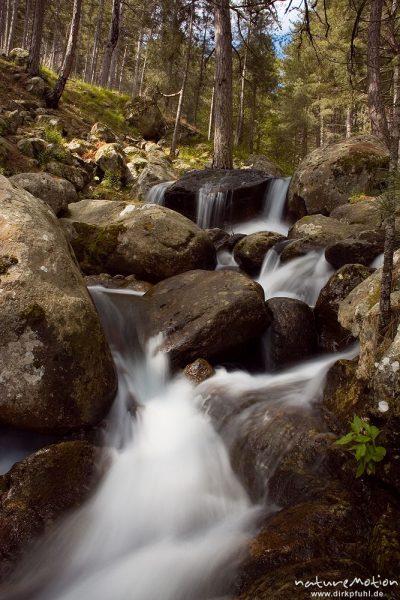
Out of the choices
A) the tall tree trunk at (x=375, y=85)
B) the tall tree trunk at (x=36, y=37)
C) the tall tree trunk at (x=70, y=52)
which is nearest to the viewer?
the tall tree trunk at (x=375, y=85)

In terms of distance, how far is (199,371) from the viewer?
554 centimetres

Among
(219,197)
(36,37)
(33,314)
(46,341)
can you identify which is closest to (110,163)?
(219,197)

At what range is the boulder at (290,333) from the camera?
237 inches

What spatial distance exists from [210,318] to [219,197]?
22.6ft

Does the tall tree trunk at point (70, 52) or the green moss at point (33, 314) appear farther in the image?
the tall tree trunk at point (70, 52)

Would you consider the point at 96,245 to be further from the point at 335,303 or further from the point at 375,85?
the point at 375,85

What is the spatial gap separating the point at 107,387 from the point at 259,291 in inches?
108

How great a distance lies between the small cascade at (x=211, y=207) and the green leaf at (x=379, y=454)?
9524 mm

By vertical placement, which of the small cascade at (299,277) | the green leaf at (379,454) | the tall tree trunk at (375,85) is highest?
the tall tree trunk at (375,85)

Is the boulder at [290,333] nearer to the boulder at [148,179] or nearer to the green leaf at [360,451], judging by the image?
the green leaf at [360,451]

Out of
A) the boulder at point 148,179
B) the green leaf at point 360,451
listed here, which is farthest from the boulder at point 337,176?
the green leaf at point 360,451

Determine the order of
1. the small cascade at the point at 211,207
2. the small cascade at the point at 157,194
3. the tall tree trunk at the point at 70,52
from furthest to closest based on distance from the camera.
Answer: the tall tree trunk at the point at 70,52 < the small cascade at the point at 157,194 < the small cascade at the point at 211,207

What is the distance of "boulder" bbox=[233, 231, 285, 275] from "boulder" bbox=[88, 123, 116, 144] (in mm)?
10592

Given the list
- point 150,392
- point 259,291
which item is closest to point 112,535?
point 150,392
